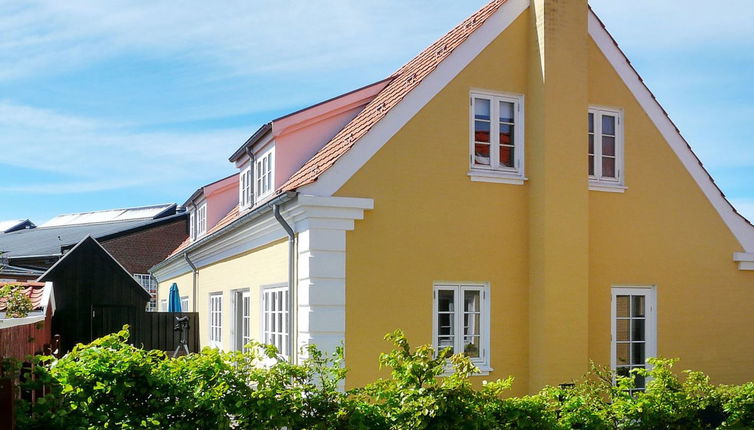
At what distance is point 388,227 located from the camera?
1182 centimetres

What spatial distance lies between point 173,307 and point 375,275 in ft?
43.1

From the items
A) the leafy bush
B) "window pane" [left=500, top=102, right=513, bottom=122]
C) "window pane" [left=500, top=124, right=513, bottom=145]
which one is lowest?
the leafy bush

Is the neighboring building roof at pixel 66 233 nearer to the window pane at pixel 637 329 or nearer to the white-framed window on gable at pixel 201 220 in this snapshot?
the white-framed window on gable at pixel 201 220

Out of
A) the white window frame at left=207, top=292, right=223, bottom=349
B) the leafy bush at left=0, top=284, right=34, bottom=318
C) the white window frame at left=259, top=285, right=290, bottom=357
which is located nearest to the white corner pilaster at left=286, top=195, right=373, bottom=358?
the white window frame at left=259, top=285, right=290, bottom=357

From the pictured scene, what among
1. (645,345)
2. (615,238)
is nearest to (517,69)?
(615,238)

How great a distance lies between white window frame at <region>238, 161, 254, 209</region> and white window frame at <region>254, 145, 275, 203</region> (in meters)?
0.25

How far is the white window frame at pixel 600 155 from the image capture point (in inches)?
524

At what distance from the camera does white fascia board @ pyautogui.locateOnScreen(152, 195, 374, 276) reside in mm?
11227

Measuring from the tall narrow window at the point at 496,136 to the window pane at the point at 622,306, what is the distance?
2810mm

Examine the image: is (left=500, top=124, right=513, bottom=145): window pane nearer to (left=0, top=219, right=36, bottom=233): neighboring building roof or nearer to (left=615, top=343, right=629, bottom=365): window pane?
(left=615, top=343, right=629, bottom=365): window pane

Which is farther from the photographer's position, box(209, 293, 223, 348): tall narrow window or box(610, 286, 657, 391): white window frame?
box(209, 293, 223, 348): tall narrow window

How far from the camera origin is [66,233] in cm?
5172

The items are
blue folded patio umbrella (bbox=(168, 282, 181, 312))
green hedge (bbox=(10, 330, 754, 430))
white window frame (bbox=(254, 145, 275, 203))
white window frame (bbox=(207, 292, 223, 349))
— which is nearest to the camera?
green hedge (bbox=(10, 330, 754, 430))

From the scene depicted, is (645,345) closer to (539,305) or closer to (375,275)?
(539,305)
